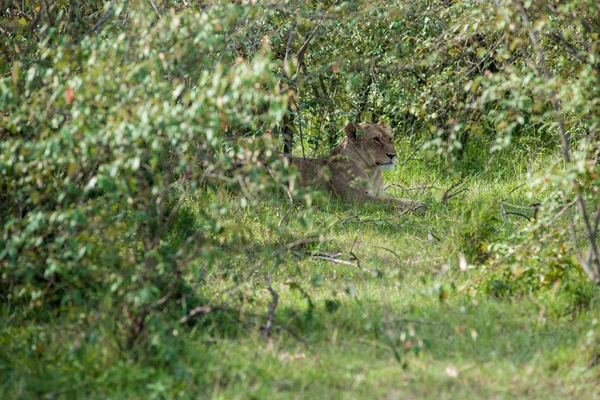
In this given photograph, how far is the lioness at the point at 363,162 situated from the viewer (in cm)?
848

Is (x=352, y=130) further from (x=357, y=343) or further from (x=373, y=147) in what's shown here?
(x=357, y=343)

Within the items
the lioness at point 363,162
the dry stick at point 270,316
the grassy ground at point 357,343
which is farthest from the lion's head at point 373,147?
the dry stick at point 270,316

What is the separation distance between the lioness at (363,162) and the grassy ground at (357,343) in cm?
200

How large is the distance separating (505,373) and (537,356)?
0.94 feet

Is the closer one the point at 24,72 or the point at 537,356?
the point at 537,356

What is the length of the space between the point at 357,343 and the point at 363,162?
419cm

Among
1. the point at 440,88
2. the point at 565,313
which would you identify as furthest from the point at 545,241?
the point at 440,88

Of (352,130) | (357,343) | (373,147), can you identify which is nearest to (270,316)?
(357,343)

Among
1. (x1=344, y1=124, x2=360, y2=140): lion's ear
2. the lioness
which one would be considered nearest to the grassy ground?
the lioness

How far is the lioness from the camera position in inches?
334

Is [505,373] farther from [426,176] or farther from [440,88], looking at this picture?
[426,176]

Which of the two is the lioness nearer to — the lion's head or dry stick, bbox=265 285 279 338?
the lion's head

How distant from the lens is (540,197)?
8.27 meters

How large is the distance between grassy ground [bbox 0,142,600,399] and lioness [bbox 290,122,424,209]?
2.00 m
